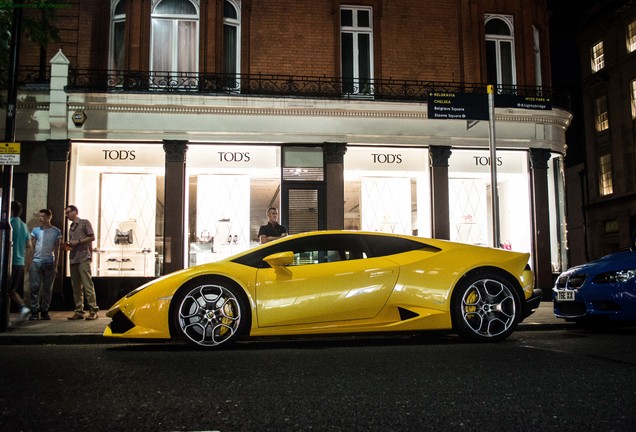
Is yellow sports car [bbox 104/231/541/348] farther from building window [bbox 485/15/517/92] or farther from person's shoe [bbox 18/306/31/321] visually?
building window [bbox 485/15/517/92]

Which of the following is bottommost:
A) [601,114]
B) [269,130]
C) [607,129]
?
[269,130]

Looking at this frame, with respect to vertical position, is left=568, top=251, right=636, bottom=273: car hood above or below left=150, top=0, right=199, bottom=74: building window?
below

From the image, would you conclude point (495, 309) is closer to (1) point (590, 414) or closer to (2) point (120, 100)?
(1) point (590, 414)

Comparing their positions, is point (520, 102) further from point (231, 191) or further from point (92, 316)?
point (92, 316)

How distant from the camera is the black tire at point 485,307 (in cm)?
607

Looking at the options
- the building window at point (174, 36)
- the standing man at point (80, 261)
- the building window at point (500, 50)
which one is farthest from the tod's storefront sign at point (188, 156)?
the building window at point (500, 50)

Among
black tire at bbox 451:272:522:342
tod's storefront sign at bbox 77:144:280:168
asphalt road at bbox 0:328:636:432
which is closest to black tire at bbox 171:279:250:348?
asphalt road at bbox 0:328:636:432

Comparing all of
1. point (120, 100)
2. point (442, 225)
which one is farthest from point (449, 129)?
point (120, 100)

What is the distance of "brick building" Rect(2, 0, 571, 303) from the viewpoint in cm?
1238

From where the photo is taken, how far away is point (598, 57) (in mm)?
33344

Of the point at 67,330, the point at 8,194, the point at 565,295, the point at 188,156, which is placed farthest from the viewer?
the point at 188,156

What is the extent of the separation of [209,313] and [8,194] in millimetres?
Answer: 3980

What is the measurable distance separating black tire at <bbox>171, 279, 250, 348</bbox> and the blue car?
4348 millimetres

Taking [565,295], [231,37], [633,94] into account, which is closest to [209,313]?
[565,295]
